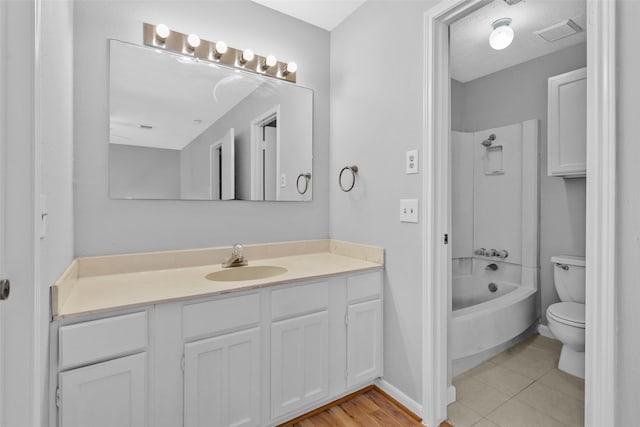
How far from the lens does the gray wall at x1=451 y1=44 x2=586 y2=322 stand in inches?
98.3

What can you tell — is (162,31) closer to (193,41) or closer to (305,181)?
(193,41)

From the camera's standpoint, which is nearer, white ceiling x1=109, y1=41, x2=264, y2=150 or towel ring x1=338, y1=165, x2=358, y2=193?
white ceiling x1=109, y1=41, x2=264, y2=150

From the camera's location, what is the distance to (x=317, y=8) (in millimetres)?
2029

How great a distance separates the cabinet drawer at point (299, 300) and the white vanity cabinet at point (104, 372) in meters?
0.55

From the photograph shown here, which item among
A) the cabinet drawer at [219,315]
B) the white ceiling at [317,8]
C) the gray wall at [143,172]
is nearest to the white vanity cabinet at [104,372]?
the cabinet drawer at [219,315]

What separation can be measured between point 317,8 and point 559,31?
182cm

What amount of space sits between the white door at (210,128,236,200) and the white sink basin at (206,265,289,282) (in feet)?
1.47

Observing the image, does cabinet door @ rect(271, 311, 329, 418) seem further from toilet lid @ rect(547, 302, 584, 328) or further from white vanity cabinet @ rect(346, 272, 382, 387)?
toilet lid @ rect(547, 302, 584, 328)

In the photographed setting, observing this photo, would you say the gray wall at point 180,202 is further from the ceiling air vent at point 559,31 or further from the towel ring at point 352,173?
the ceiling air vent at point 559,31

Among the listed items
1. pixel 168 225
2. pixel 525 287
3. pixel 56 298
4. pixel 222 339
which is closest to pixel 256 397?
pixel 222 339

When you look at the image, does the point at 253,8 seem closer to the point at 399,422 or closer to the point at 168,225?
the point at 168,225

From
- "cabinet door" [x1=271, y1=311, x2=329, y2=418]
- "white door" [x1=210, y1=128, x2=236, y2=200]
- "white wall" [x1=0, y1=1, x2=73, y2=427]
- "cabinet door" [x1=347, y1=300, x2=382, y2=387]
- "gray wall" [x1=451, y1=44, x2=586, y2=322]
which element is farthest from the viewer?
"gray wall" [x1=451, y1=44, x2=586, y2=322]

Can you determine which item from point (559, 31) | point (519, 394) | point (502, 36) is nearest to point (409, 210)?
point (519, 394)

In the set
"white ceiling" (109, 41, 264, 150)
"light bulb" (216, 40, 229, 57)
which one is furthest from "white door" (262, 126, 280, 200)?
"light bulb" (216, 40, 229, 57)
